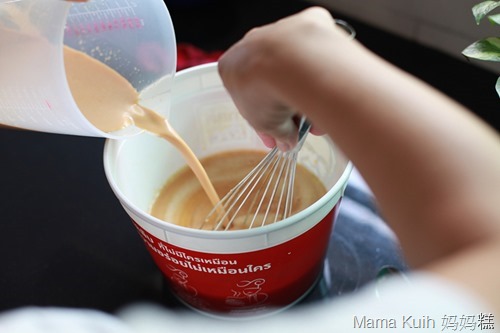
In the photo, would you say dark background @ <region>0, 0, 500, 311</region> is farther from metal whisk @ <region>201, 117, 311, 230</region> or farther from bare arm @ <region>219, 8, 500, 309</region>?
bare arm @ <region>219, 8, 500, 309</region>

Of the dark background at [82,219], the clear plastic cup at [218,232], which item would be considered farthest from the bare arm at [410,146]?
the dark background at [82,219]

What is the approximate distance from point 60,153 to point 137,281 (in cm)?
22

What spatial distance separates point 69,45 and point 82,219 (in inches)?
9.1

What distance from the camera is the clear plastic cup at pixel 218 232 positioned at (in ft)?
1.47

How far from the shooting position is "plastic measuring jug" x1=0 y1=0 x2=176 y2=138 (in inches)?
15.6

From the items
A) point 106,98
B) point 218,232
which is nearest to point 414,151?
point 218,232

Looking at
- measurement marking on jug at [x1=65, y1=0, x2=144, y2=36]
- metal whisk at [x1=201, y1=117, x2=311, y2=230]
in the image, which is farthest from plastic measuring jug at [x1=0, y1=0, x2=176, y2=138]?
metal whisk at [x1=201, y1=117, x2=311, y2=230]

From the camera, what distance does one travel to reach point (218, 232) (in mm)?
430

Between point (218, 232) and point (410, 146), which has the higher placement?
point (410, 146)

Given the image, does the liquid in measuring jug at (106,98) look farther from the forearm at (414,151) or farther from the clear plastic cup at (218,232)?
the forearm at (414,151)

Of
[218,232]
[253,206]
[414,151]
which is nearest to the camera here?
[414,151]

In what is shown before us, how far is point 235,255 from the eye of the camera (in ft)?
1.48

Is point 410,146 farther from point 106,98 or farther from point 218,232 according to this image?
point 106,98

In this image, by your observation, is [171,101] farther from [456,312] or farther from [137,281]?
[456,312]
